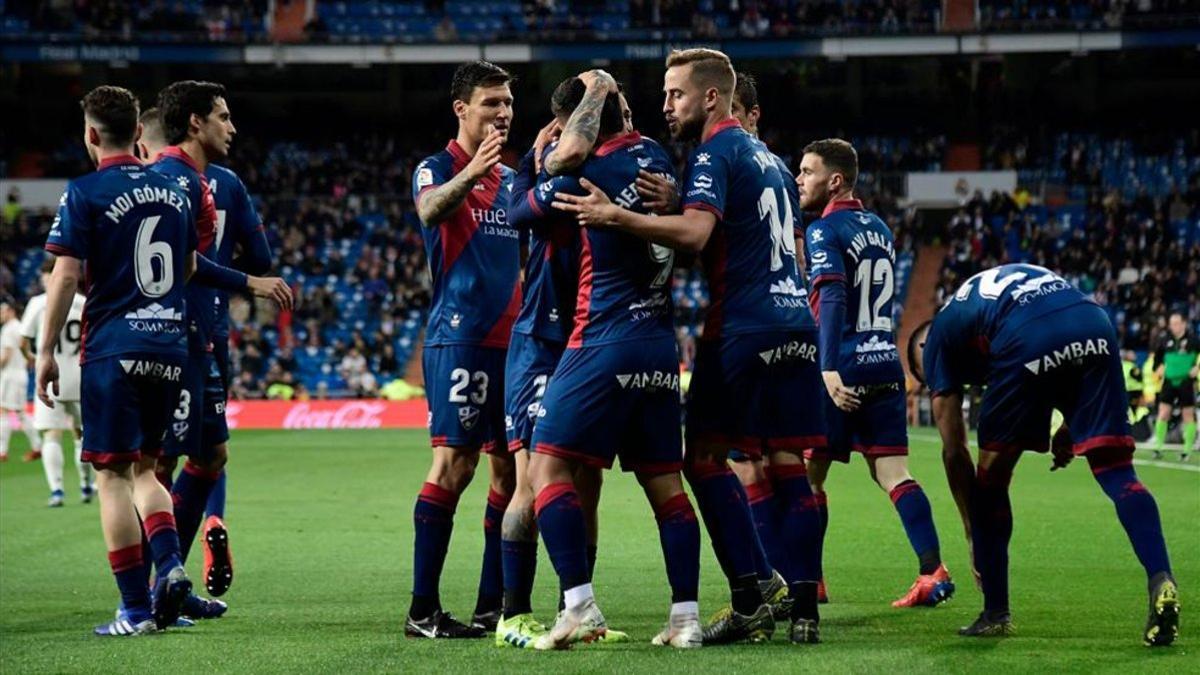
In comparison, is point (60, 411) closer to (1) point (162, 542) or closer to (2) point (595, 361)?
(1) point (162, 542)

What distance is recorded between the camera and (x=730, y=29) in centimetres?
4775

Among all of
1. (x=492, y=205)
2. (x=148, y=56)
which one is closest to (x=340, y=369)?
(x=148, y=56)

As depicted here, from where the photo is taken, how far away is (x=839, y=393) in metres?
9.28

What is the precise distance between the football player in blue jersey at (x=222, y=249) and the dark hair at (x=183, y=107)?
0.46ft

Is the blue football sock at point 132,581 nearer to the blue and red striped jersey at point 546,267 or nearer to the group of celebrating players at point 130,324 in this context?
the group of celebrating players at point 130,324

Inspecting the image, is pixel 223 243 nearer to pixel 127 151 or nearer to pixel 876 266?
pixel 127 151

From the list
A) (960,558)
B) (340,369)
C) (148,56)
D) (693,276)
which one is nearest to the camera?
(960,558)

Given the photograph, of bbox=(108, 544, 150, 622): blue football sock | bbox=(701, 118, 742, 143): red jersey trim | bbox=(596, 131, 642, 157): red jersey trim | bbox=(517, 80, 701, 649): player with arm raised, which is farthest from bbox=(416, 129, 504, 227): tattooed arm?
bbox=(108, 544, 150, 622): blue football sock

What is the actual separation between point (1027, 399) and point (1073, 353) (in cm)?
31

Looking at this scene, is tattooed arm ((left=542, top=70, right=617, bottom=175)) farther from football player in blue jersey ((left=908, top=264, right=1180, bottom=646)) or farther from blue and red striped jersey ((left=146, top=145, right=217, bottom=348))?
blue and red striped jersey ((left=146, top=145, right=217, bottom=348))

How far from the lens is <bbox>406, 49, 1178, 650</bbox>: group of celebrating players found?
718 centimetres

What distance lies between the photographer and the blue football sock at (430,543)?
793 cm

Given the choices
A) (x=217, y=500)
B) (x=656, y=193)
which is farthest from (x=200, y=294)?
(x=656, y=193)

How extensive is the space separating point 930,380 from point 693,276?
36.4 metres
